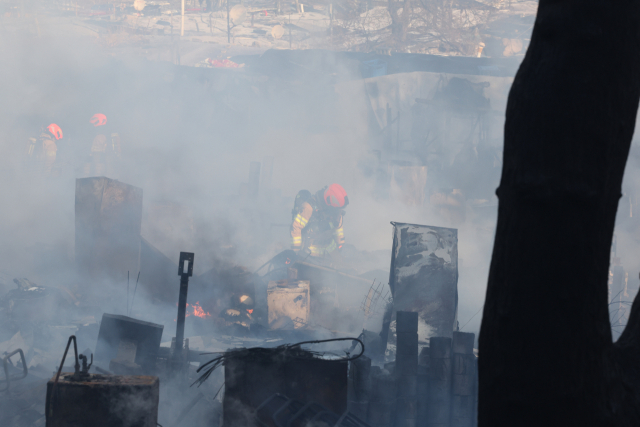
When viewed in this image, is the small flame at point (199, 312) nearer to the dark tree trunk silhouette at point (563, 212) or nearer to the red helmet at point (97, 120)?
the dark tree trunk silhouette at point (563, 212)

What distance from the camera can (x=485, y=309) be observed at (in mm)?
1124

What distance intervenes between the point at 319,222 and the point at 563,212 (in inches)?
410

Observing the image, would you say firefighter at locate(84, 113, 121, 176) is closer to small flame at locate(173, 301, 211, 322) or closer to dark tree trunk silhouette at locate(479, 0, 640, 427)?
small flame at locate(173, 301, 211, 322)

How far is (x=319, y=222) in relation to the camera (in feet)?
37.4

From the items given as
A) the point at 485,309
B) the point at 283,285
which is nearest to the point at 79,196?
the point at 283,285

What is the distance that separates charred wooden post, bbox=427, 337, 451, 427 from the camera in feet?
18.0

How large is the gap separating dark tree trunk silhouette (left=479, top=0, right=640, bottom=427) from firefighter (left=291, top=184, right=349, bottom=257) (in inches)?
388

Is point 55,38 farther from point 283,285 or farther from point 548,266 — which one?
point 548,266

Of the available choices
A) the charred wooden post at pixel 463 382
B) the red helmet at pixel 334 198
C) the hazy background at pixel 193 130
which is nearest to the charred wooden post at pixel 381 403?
the charred wooden post at pixel 463 382

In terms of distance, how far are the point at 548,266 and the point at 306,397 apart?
11.3ft

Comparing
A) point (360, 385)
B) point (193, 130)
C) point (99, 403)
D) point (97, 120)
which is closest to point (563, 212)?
point (99, 403)

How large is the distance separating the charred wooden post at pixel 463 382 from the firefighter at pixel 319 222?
227 inches

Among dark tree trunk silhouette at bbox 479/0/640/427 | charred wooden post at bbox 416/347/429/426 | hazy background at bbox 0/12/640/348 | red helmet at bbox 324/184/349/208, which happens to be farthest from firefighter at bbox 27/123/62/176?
dark tree trunk silhouette at bbox 479/0/640/427

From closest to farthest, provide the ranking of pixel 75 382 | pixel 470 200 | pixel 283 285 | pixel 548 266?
pixel 548 266
pixel 75 382
pixel 283 285
pixel 470 200
